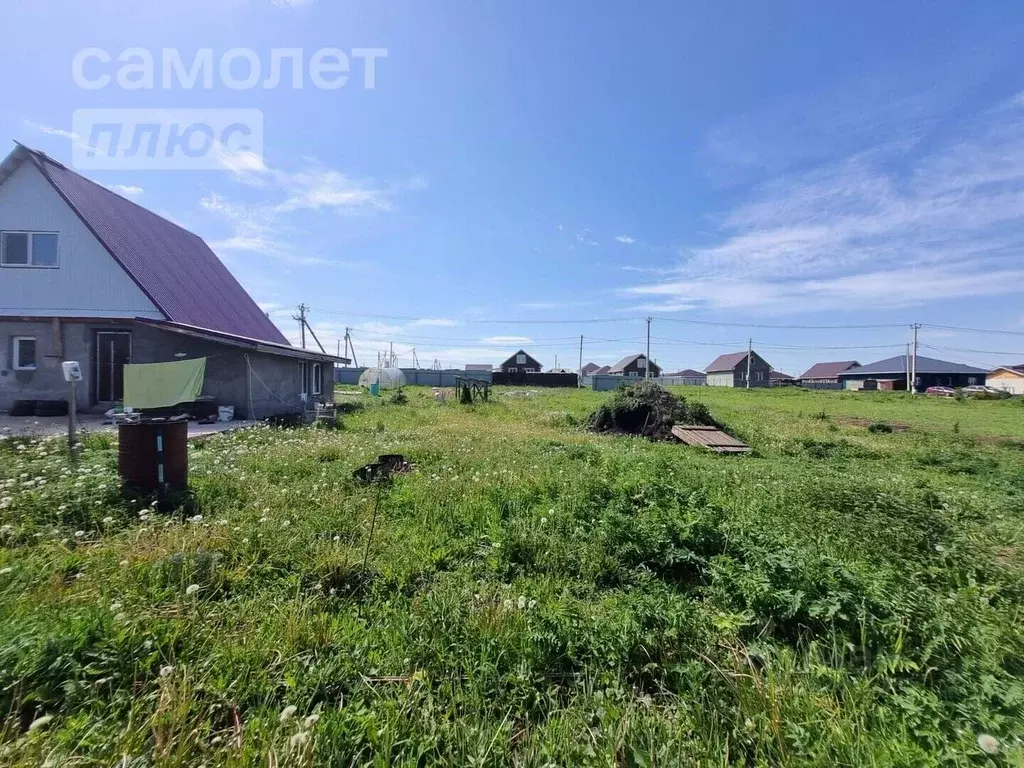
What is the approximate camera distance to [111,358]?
1308 centimetres

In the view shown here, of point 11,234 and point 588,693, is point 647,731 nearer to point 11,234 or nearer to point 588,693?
point 588,693

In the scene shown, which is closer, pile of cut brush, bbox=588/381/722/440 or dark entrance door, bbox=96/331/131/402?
dark entrance door, bbox=96/331/131/402

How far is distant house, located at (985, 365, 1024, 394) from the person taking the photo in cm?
5259

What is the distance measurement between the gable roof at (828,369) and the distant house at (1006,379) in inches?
603

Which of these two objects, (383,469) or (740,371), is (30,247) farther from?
(740,371)

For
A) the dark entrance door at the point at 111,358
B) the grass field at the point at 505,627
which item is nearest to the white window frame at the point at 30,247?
the dark entrance door at the point at 111,358

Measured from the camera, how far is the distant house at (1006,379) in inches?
2071

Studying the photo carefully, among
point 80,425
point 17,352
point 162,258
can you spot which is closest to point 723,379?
point 162,258

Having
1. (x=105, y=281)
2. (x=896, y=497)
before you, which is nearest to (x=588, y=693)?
(x=896, y=497)

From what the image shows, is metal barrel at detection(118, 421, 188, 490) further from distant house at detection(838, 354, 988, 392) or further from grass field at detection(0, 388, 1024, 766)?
distant house at detection(838, 354, 988, 392)

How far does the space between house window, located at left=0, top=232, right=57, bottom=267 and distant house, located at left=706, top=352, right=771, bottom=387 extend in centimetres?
6529

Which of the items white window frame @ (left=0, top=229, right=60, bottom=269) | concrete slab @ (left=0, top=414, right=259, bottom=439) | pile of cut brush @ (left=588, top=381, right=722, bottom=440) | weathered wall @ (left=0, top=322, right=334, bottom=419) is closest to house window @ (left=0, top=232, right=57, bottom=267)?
white window frame @ (left=0, top=229, right=60, bottom=269)

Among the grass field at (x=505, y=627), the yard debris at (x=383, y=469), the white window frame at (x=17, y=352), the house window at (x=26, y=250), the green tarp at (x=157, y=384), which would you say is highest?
the house window at (x=26, y=250)

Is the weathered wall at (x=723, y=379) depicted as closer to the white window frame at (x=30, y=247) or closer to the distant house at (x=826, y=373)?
the distant house at (x=826, y=373)
